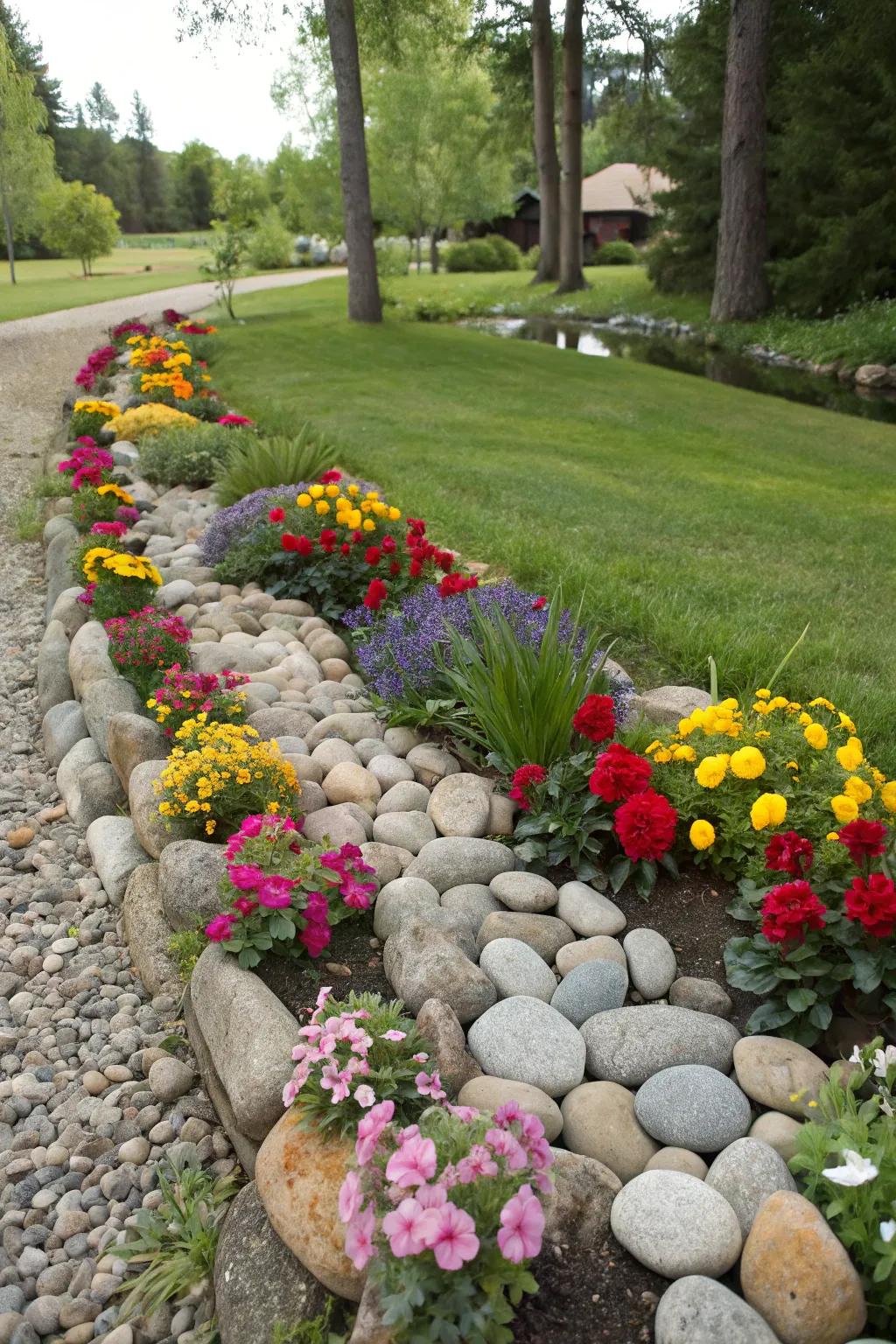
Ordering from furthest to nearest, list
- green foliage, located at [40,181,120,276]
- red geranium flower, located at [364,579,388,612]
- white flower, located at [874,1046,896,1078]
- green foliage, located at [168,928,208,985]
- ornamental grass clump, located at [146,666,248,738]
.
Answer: green foliage, located at [40,181,120,276]
red geranium flower, located at [364,579,388,612]
ornamental grass clump, located at [146,666,248,738]
green foliage, located at [168,928,208,985]
white flower, located at [874,1046,896,1078]

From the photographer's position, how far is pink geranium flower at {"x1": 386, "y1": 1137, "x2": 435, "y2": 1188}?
1.53m

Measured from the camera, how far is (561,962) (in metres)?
2.52

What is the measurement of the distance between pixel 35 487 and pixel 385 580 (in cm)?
437

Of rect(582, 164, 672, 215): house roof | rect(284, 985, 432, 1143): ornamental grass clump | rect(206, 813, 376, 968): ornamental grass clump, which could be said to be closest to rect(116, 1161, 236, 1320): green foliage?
rect(284, 985, 432, 1143): ornamental grass clump

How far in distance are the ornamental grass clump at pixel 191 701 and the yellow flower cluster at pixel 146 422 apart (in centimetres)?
501

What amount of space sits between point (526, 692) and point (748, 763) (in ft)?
2.46

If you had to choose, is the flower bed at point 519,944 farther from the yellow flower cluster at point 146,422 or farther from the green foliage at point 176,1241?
the yellow flower cluster at point 146,422

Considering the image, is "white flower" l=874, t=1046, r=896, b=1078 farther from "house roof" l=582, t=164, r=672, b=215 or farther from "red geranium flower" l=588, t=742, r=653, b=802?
"house roof" l=582, t=164, r=672, b=215

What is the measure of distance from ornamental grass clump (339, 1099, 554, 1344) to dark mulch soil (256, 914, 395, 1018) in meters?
0.72

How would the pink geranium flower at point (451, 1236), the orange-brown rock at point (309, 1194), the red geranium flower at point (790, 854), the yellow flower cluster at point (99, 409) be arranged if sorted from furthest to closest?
the yellow flower cluster at point (99, 409) → the red geranium flower at point (790, 854) → the orange-brown rock at point (309, 1194) → the pink geranium flower at point (451, 1236)

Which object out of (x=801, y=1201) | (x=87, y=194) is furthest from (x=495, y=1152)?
(x=87, y=194)

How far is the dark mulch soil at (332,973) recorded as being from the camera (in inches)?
94.9

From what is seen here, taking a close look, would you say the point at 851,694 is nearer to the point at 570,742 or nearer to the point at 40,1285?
the point at 570,742

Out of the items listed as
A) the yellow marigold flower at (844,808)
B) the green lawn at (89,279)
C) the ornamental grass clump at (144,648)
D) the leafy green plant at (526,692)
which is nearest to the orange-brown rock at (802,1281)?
the yellow marigold flower at (844,808)
